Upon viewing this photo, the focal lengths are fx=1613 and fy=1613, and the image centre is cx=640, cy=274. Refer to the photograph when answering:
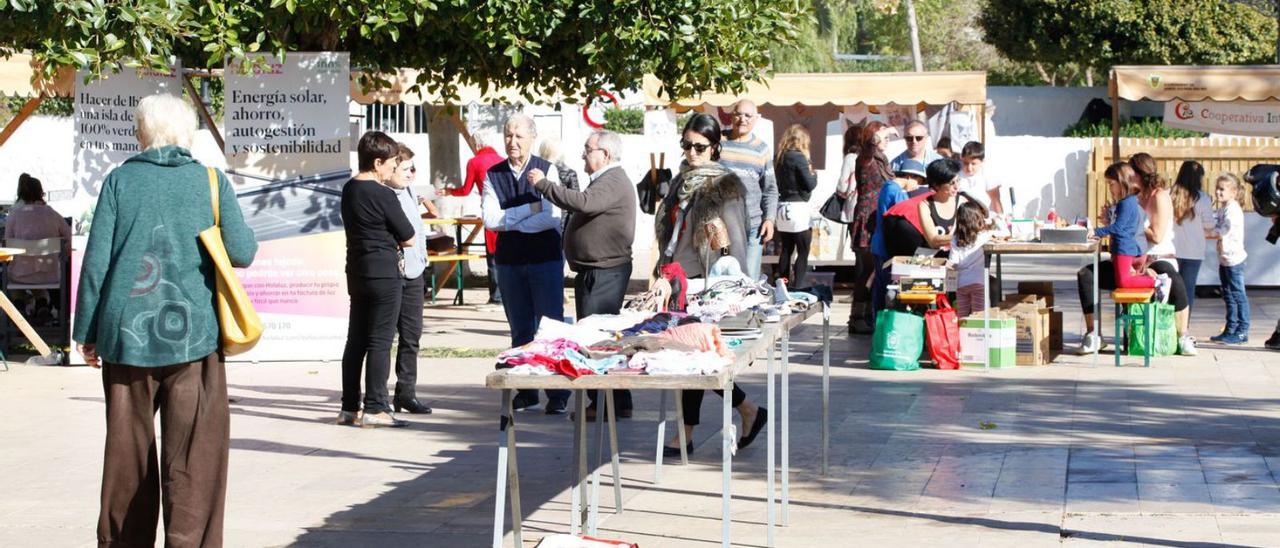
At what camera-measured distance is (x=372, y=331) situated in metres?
9.38

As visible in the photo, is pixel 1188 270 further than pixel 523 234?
Yes

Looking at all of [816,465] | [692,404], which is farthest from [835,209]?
[816,465]

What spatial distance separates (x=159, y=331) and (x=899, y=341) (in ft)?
23.5

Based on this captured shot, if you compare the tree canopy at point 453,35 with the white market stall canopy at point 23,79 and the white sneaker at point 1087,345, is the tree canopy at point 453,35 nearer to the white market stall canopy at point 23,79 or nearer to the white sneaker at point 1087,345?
the white market stall canopy at point 23,79

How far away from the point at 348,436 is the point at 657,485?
7.69 ft

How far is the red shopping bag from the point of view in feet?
38.8

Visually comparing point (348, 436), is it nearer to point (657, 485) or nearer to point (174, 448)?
point (657, 485)

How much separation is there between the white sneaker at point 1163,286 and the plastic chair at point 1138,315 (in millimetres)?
167

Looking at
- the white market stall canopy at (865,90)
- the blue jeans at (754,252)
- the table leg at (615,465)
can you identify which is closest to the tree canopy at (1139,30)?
the white market stall canopy at (865,90)

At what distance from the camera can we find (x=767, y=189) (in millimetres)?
11086

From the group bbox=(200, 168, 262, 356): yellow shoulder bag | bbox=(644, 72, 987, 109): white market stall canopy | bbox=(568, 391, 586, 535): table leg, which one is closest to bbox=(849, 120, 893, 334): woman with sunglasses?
bbox=(644, 72, 987, 109): white market stall canopy

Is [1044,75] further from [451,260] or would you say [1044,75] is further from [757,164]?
[757,164]

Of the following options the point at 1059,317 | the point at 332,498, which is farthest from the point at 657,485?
the point at 1059,317

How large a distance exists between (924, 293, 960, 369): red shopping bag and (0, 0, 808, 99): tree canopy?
2.30 m
